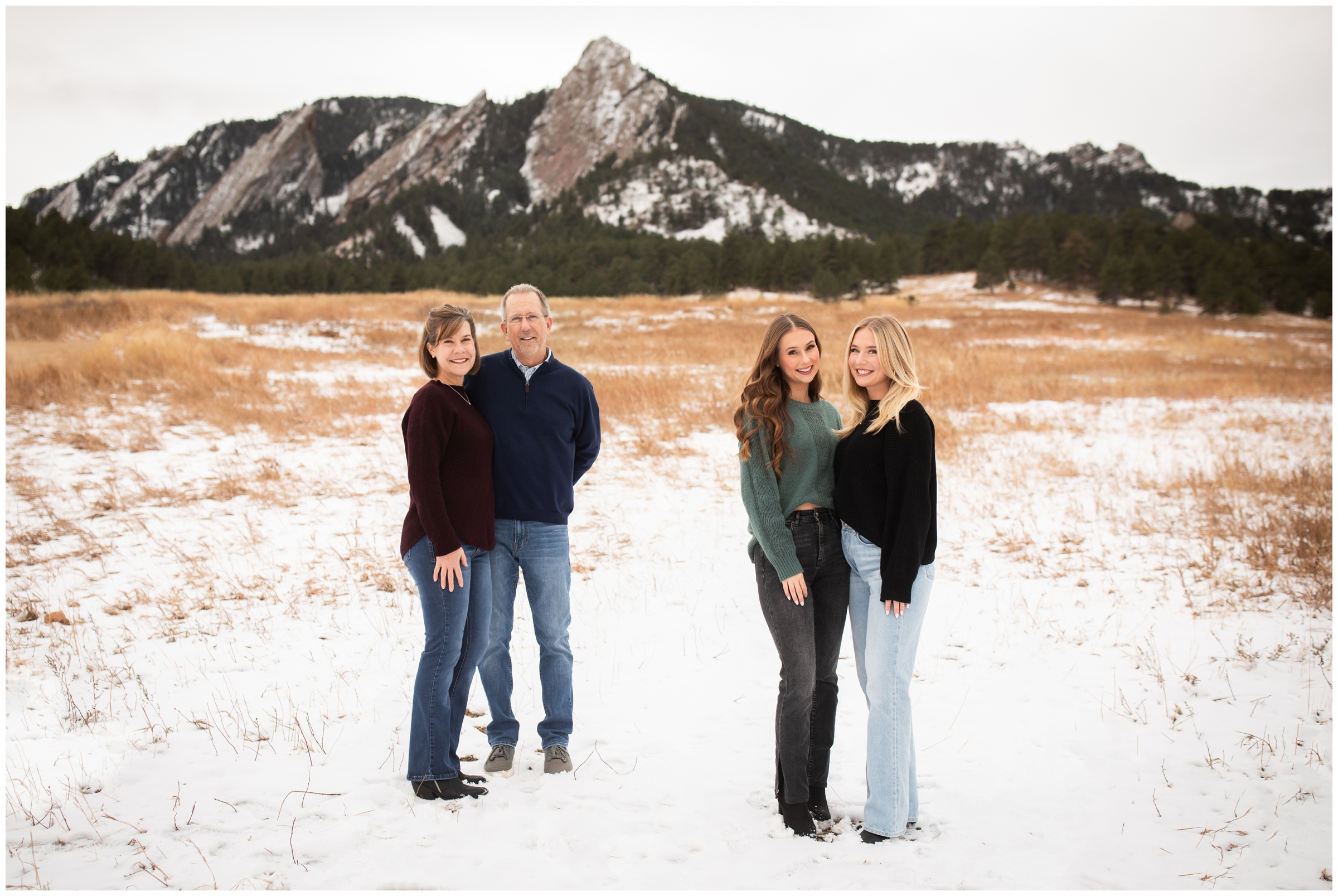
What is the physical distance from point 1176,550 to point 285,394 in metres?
15.7

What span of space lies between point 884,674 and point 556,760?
1.80 meters

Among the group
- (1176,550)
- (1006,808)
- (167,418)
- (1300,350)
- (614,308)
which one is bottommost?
(1006,808)

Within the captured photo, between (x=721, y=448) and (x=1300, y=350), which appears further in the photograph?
(x=1300, y=350)

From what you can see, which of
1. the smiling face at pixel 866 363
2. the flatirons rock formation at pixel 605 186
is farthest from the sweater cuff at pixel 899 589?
the flatirons rock formation at pixel 605 186

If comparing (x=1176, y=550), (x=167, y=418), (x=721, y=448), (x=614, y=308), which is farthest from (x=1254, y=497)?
(x=614, y=308)

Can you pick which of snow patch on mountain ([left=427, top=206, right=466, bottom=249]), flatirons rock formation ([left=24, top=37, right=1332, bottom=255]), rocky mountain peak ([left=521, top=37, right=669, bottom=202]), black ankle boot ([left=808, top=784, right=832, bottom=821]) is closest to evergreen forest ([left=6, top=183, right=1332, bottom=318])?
flatirons rock formation ([left=24, top=37, right=1332, bottom=255])

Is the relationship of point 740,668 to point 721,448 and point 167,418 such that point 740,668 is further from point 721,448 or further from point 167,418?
point 167,418

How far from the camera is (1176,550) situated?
7074mm

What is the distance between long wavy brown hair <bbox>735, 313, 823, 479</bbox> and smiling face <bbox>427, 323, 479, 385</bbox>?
1.26m

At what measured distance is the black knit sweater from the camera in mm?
2816

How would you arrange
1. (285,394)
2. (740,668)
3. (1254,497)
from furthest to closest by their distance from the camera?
1. (285,394)
2. (1254,497)
3. (740,668)

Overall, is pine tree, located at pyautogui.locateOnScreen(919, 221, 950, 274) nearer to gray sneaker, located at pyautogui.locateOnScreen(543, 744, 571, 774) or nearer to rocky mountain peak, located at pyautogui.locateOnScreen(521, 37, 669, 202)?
gray sneaker, located at pyautogui.locateOnScreen(543, 744, 571, 774)

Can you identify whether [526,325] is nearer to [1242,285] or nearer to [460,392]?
[460,392]

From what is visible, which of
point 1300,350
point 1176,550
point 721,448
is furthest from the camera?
point 1300,350
